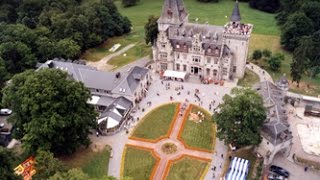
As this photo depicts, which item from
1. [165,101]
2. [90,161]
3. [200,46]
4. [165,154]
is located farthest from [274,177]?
[200,46]

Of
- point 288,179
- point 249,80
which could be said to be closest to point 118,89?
point 249,80

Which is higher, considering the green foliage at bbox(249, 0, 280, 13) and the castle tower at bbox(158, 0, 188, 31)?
the castle tower at bbox(158, 0, 188, 31)

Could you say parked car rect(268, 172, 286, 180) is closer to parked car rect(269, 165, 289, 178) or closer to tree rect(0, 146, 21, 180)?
parked car rect(269, 165, 289, 178)

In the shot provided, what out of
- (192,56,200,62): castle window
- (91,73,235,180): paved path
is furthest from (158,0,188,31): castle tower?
(91,73,235,180): paved path

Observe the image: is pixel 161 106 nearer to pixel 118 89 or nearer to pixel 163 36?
pixel 118 89

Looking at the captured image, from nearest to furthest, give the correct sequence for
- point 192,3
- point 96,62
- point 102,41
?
1. point 96,62
2. point 102,41
3. point 192,3

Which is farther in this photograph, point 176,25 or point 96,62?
point 96,62

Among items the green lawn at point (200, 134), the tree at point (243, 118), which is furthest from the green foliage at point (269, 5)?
the tree at point (243, 118)
